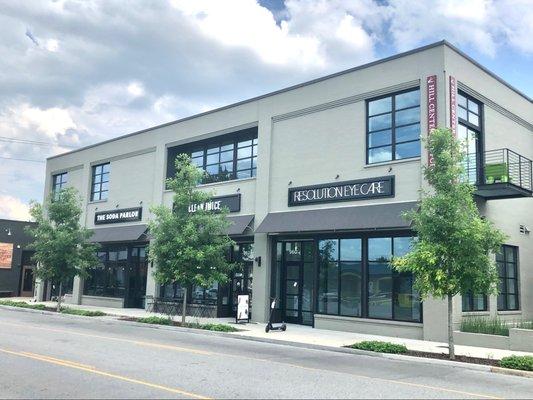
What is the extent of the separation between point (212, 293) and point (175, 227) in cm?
487

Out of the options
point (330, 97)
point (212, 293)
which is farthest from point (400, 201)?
point (212, 293)

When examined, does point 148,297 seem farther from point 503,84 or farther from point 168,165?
point 503,84

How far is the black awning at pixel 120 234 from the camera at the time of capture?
29.0 meters

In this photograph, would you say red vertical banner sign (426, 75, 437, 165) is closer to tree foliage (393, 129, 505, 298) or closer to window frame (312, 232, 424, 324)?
tree foliage (393, 129, 505, 298)

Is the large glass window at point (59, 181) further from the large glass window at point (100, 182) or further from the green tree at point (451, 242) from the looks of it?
the green tree at point (451, 242)

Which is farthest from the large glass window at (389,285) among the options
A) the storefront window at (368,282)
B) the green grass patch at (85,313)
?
the green grass patch at (85,313)

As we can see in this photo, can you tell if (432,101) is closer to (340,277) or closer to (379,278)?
(379,278)

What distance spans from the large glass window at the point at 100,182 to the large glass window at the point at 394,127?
748 inches

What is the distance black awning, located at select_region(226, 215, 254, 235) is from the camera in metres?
23.5

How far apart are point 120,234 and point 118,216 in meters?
1.64

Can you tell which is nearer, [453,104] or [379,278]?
[453,104]

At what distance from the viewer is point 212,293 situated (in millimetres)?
25406

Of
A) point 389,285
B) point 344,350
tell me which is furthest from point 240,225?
point 344,350

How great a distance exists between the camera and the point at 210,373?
10.4 meters
